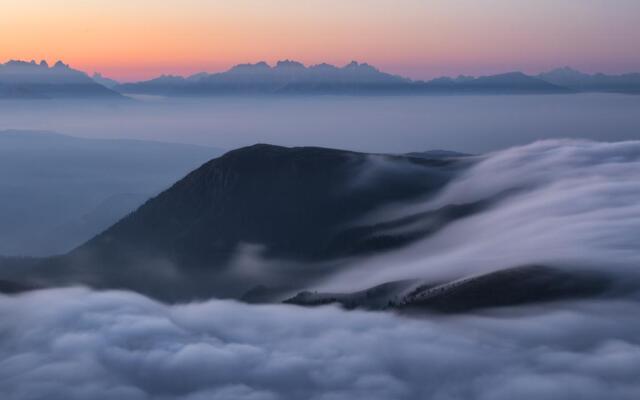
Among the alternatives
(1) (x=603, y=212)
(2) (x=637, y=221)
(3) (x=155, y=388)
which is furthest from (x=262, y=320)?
(1) (x=603, y=212)

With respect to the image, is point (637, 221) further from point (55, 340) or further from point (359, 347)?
point (55, 340)

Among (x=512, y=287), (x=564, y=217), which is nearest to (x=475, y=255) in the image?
(x=564, y=217)

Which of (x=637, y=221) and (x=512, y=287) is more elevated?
(x=637, y=221)

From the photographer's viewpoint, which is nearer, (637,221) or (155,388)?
(155,388)

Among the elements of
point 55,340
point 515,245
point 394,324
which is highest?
point 515,245

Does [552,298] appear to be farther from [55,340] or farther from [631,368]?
[55,340]

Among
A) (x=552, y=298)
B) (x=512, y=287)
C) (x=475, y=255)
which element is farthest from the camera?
(x=475, y=255)

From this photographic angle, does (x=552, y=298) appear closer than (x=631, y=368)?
No

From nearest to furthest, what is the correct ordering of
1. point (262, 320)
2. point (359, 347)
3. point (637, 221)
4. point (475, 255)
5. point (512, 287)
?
point (359, 347) → point (512, 287) → point (262, 320) → point (637, 221) → point (475, 255)

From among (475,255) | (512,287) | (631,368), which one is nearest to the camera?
(631,368)
